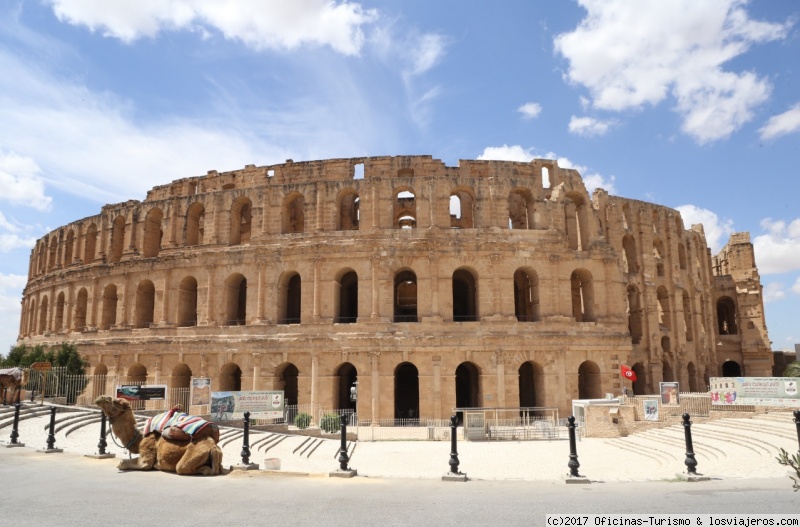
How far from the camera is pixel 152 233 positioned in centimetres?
3628

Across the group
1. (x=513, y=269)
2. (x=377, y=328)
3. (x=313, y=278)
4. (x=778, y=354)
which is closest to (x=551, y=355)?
(x=513, y=269)

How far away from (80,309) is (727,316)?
169 ft

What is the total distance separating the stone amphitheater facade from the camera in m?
29.0

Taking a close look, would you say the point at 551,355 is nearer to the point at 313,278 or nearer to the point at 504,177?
the point at 504,177

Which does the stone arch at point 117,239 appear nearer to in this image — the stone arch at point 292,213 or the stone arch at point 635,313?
the stone arch at point 292,213

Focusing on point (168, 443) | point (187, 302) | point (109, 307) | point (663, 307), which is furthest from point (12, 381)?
point (663, 307)

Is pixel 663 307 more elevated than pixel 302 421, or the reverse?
pixel 663 307

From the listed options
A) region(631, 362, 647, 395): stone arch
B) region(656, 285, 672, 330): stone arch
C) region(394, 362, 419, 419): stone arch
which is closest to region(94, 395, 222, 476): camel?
region(394, 362, 419, 419): stone arch

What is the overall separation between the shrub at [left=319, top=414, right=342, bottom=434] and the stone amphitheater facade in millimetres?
4166

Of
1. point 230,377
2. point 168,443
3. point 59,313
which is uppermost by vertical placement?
point 59,313

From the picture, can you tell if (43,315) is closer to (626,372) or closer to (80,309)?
(80,309)

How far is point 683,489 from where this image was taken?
11336 millimetres

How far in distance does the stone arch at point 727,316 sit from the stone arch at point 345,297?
32.1m

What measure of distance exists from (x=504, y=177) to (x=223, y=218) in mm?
16643
